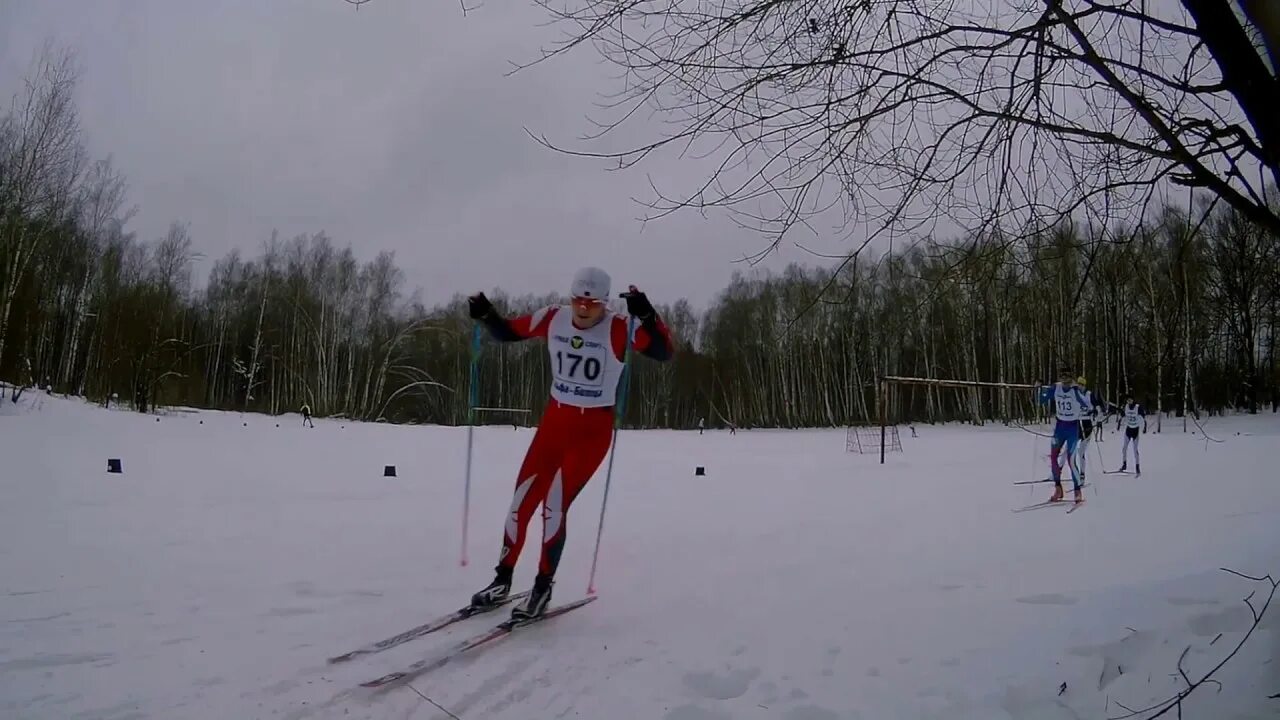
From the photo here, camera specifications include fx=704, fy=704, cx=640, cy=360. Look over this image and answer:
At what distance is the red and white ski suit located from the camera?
4070 mm

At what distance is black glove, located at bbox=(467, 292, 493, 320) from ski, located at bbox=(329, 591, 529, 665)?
63.2 inches

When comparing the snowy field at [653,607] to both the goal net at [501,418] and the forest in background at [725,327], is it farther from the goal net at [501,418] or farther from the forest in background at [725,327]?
the goal net at [501,418]

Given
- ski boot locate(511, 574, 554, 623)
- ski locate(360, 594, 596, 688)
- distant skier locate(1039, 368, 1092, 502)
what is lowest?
ski locate(360, 594, 596, 688)

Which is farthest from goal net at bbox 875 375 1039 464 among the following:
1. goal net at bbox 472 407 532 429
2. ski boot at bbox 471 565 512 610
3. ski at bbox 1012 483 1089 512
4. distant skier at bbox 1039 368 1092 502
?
ski boot at bbox 471 565 512 610

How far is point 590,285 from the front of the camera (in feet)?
13.5

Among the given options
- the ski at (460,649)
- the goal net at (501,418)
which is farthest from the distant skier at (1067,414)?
the goal net at (501,418)

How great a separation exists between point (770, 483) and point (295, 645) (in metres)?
9.35

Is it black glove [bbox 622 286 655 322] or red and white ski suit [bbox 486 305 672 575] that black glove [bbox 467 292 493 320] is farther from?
black glove [bbox 622 286 655 322]

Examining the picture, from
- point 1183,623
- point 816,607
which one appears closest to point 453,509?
point 816,607

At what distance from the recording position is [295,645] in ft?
10.4

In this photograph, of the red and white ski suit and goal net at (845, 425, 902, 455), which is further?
goal net at (845, 425, 902, 455)

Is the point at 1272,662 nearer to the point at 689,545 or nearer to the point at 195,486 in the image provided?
the point at 689,545

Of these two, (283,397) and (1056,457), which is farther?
(283,397)

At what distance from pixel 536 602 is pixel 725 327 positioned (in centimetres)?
3113
